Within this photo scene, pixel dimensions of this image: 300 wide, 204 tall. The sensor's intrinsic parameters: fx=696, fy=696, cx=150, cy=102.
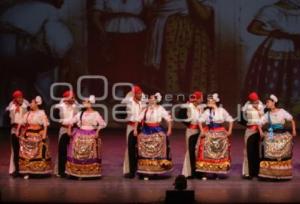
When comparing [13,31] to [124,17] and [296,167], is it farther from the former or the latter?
[296,167]

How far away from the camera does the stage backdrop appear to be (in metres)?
14.0

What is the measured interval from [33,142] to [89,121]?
78 centimetres

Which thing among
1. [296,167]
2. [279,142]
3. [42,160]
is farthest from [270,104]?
[42,160]

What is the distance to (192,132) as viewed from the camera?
902 centimetres

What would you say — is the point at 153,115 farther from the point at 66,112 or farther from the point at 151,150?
the point at 66,112

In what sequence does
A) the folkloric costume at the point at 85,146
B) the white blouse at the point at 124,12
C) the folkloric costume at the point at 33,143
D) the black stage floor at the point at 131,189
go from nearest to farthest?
1. the black stage floor at the point at 131,189
2. the folkloric costume at the point at 85,146
3. the folkloric costume at the point at 33,143
4. the white blouse at the point at 124,12

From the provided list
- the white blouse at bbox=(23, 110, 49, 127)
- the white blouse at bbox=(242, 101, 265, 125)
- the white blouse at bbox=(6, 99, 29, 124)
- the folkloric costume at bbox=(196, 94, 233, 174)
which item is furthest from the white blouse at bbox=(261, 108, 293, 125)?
the white blouse at bbox=(6, 99, 29, 124)

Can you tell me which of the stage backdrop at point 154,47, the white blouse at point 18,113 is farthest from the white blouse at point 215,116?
the stage backdrop at point 154,47

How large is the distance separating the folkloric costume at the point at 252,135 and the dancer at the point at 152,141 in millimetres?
1033

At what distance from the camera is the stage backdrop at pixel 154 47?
1403cm

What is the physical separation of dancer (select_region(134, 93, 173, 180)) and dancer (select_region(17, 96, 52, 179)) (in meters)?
1.24

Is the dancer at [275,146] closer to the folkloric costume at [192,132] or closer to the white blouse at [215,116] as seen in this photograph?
the white blouse at [215,116]

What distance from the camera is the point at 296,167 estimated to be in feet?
33.0

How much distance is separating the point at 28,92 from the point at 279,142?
22.5ft
